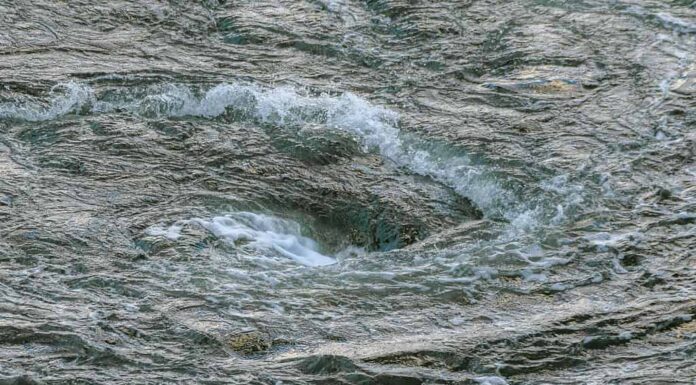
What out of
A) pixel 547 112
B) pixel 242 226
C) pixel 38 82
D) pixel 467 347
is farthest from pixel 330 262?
pixel 38 82

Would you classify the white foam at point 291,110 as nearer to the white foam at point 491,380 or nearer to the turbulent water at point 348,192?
the turbulent water at point 348,192

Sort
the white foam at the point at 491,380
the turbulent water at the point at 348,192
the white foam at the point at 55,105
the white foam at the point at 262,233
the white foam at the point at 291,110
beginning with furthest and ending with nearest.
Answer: the white foam at the point at 55,105, the white foam at the point at 291,110, the white foam at the point at 262,233, the turbulent water at the point at 348,192, the white foam at the point at 491,380

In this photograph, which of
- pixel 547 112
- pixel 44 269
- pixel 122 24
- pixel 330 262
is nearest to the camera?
pixel 44 269

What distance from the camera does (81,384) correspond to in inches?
163

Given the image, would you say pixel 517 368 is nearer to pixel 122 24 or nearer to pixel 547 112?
pixel 547 112

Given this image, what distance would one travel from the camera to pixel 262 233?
5.50m

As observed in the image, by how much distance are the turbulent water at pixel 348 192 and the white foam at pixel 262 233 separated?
0.6 inches

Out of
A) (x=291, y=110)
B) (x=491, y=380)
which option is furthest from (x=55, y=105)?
(x=491, y=380)

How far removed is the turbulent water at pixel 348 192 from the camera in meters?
4.45

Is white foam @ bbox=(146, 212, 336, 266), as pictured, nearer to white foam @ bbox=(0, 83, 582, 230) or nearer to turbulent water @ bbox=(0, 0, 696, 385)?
turbulent water @ bbox=(0, 0, 696, 385)

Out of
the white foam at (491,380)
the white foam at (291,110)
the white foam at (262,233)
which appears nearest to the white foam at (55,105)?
the white foam at (291,110)

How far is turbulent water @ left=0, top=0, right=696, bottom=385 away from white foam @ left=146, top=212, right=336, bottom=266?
0.01 metres

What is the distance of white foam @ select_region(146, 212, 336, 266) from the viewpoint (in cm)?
535

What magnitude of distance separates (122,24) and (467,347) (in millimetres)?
4471
